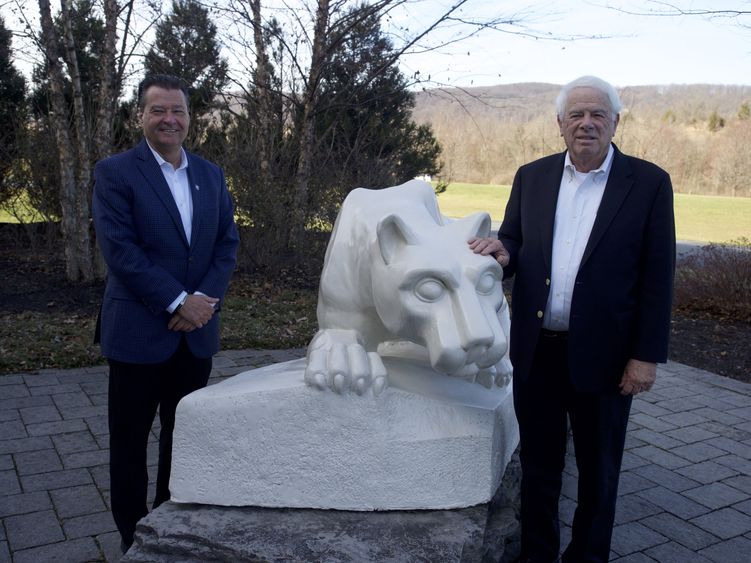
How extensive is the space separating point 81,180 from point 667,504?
23.5 ft

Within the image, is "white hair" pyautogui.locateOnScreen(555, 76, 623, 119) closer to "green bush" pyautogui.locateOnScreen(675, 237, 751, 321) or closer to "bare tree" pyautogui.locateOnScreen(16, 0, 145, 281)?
"bare tree" pyautogui.locateOnScreen(16, 0, 145, 281)

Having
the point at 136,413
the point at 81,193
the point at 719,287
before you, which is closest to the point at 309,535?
the point at 136,413

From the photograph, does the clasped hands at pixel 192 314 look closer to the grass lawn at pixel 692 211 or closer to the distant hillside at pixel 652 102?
the grass lawn at pixel 692 211

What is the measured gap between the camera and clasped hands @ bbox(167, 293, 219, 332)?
2.62 m

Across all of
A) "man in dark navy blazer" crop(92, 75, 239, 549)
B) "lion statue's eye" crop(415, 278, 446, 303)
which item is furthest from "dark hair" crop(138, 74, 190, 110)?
"lion statue's eye" crop(415, 278, 446, 303)

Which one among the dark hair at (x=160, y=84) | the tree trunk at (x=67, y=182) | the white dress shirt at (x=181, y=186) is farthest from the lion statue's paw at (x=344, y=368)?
the tree trunk at (x=67, y=182)

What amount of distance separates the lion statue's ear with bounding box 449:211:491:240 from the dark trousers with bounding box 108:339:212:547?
1.19 m

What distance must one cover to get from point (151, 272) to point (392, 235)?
0.90 meters

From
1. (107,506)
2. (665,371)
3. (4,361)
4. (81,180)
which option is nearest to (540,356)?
(107,506)

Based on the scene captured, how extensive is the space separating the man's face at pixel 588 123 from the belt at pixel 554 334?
2.14ft

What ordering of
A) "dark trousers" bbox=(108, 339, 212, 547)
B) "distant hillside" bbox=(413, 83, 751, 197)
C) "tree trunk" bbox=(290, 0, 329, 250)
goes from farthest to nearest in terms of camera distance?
"distant hillside" bbox=(413, 83, 751, 197) → "tree trunk" bbox=(290, 0, 329, 250) → "dark trousers" bbox=(108, 339, 212, 547)

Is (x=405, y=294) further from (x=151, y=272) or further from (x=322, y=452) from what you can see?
(x=151, y=272)

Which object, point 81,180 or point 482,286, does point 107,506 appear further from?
point 81,180

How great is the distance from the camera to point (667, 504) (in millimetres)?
3691
